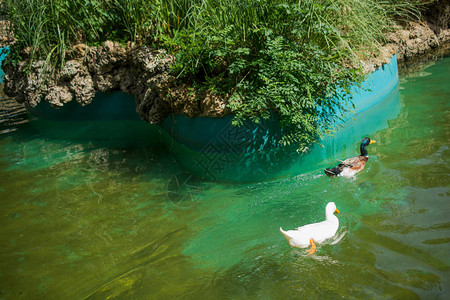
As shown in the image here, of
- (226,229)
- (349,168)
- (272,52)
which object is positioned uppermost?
(272,52)

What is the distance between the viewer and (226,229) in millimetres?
3865

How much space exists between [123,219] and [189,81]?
2.14 metres

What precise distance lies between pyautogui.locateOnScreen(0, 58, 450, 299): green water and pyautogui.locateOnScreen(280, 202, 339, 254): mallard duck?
0.39 feet

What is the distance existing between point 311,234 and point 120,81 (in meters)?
4.92

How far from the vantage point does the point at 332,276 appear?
292 centimetres

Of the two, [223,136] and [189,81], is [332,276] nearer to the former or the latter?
[223,136]

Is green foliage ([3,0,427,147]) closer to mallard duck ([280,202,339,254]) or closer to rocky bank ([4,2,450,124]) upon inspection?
rocky bank ([4,2,450,124])

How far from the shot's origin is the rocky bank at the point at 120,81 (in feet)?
16.7

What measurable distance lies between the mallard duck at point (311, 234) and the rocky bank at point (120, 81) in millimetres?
2040

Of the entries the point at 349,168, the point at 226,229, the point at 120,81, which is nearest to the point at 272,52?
the point at 349,168

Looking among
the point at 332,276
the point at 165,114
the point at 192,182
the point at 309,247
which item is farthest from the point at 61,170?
the point at 332,276

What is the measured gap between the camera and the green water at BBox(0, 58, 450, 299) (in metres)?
2.94

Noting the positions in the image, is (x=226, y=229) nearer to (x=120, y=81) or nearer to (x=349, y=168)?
(x=349, y=168)

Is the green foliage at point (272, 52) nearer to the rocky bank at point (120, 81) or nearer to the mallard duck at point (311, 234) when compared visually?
the rocky bank at point (120, 81)
